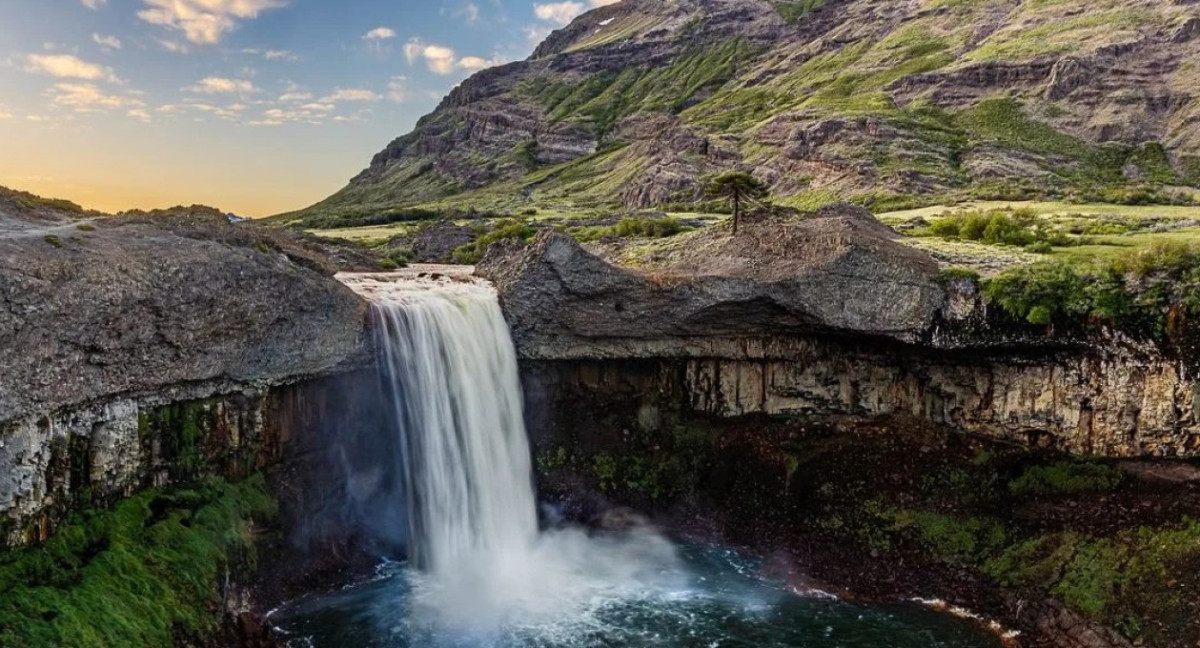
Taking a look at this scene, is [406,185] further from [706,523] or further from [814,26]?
[706,523]

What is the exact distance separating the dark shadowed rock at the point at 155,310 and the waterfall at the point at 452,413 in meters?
2.05

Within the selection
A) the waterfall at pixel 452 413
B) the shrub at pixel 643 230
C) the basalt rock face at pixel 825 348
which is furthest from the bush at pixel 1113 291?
the shrub at pixel 643 230

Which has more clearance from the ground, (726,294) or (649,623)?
(726,294)

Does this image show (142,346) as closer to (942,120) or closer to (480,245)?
(480,245)

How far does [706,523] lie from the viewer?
3294 cm

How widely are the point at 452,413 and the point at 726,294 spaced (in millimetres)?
11207

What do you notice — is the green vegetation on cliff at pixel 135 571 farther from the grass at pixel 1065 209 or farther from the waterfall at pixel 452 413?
the grass at pixel 1065 209

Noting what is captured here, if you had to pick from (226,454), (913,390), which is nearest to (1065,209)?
(913,390)

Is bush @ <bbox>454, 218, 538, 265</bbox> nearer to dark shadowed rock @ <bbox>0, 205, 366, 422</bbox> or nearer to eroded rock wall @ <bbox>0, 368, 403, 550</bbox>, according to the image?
eroded rock wall @ <bbox>0, 368, 403, 550</bbox>

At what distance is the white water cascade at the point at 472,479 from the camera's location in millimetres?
27578

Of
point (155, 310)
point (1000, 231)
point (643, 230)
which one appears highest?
point (643, 230)

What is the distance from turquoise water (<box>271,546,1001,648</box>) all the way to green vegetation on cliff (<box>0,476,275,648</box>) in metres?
3.11

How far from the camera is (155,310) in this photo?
872 inches

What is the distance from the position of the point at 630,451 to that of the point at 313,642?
14938 mm
